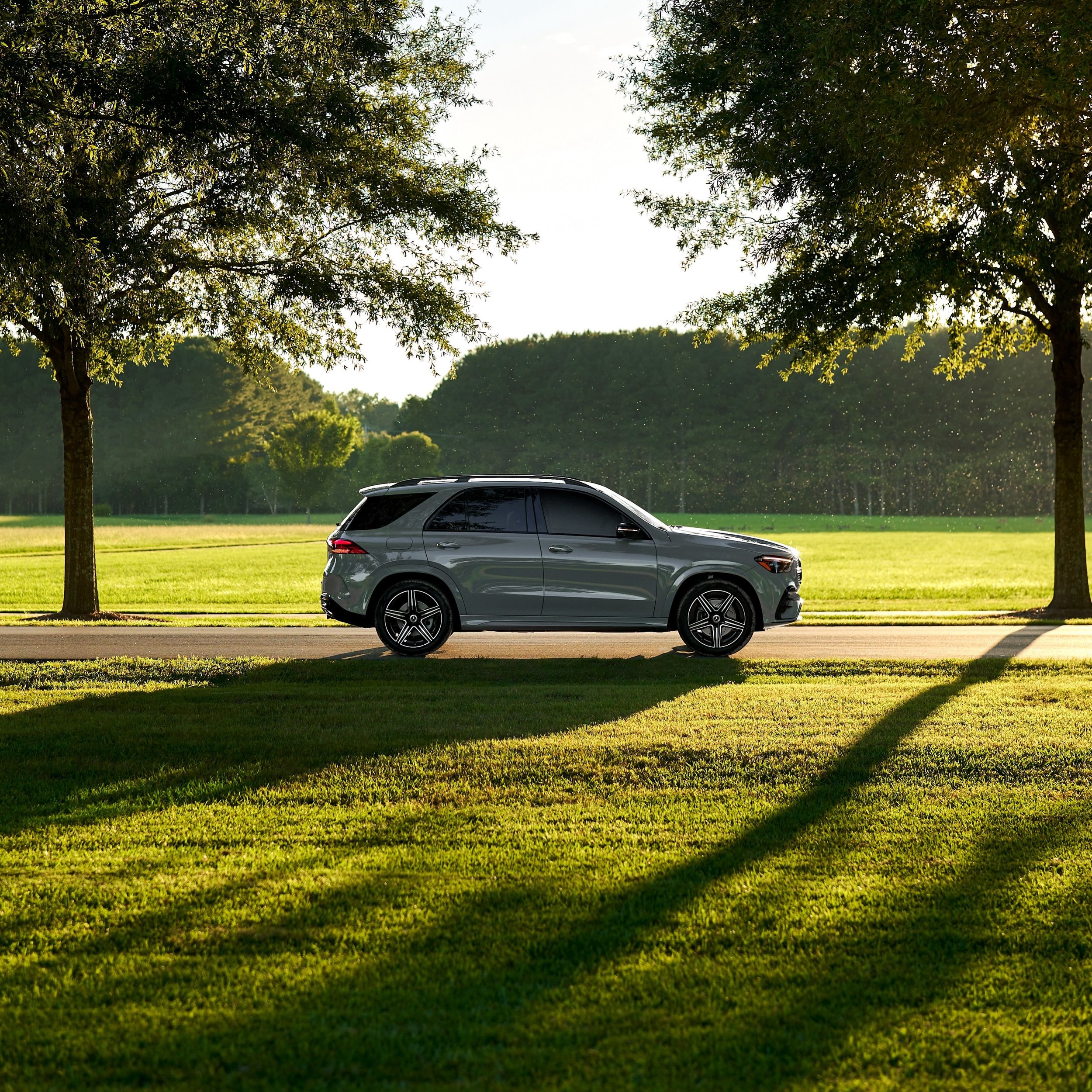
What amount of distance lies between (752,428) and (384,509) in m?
119

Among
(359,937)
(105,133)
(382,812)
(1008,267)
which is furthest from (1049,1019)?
(1008,267)

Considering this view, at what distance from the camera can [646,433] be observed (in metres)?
132

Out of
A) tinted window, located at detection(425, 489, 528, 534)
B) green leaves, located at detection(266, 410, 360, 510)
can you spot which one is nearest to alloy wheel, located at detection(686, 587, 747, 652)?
tinted window, located at detection(425, 489, 528, 534)

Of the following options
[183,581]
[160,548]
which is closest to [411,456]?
[160,548]

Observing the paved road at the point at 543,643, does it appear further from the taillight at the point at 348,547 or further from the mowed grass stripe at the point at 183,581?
the mowed grass stripe at the point at 183,581

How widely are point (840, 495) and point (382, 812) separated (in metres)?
121

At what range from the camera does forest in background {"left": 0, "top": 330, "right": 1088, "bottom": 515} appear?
11794 centimetres

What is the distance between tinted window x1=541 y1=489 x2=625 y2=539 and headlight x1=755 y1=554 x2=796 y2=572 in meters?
1.60

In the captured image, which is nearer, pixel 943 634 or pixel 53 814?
pixel 53 814

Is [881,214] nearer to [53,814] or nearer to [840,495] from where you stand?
[53,814]

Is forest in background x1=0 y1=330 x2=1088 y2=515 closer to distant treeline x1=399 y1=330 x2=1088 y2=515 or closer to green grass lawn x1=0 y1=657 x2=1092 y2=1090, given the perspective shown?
distant treeline x1=399 y1=330 x2=1088 y2=515

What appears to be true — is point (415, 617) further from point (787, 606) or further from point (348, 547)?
point (787, 606)

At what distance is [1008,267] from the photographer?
1833 cm

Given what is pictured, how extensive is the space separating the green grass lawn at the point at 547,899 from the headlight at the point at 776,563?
352cm
